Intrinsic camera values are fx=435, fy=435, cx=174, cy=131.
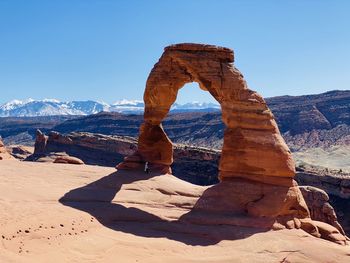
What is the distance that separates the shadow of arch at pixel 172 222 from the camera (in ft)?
52.1

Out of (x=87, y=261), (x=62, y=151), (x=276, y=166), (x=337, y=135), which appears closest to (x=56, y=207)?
(x=87, y=261)

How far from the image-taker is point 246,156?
1950 centimetres

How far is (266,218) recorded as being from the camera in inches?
687

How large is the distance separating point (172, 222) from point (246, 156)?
4.80 meters

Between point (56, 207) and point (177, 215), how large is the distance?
480 cm

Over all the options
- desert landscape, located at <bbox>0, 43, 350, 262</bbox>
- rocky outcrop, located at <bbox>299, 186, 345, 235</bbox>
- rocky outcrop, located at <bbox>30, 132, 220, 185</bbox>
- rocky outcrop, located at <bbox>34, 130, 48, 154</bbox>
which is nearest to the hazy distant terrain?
rocky outcrop, located at <bbox>30, 132, 220, 185</bbox>

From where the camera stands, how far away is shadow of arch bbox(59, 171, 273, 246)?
15883mm

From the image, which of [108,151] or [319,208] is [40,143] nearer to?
[108,151]

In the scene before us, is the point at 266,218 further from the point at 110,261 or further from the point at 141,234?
the point at 110,261

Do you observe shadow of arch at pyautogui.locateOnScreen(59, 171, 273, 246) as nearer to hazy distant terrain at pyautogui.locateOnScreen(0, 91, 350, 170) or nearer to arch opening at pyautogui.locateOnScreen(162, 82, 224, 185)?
arch opening at pyautogui.locateOnScreen(162, 82, 224, 185)

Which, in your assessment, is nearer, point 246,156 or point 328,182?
point 246,156

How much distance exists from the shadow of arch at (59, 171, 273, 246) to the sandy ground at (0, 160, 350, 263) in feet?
0.12

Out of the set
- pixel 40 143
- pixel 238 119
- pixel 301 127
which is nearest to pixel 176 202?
pixel 238 119

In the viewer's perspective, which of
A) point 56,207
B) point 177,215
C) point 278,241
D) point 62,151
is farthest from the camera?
point 62,151
